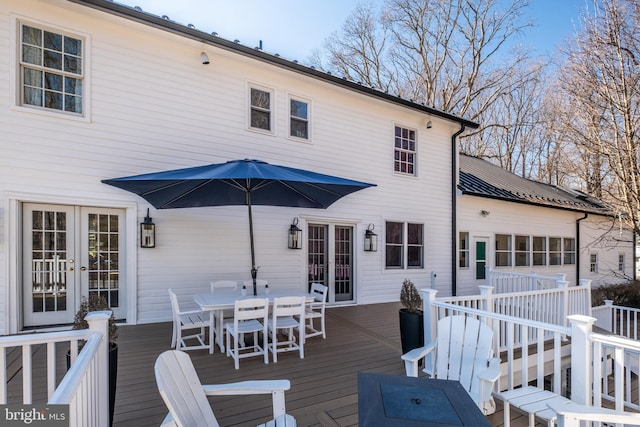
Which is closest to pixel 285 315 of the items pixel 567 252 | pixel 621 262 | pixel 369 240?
pixel 369 240

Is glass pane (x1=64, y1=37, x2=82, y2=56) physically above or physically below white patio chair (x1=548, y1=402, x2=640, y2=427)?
above

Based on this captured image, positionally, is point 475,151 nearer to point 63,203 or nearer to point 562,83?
point 562,83

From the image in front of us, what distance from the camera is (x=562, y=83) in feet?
23.9

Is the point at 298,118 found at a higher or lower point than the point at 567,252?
higher

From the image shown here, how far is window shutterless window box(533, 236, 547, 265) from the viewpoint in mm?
11828

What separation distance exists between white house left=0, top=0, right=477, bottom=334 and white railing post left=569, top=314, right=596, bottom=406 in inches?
201

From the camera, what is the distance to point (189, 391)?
2123 millimetres

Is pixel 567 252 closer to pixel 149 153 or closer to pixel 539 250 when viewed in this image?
pixel 539 250

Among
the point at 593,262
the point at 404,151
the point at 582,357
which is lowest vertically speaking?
the point at 593,262

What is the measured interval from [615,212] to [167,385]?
353 inches

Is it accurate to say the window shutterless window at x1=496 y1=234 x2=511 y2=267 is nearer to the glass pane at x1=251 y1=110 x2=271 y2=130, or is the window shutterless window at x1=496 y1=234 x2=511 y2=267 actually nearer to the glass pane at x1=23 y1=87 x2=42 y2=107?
the glass pane at x1=251 y1=110 x2=271 y2=130

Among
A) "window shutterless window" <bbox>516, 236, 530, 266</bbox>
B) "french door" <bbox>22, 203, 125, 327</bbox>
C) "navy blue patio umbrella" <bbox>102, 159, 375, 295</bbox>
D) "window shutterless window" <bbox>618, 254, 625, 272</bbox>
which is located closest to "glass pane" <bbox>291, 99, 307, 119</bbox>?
"navy blue patio umbrella" <bbox>102, 159, 375, 295</bbox>

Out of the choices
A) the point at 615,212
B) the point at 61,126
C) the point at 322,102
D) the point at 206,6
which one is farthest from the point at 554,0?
the point at 61,126

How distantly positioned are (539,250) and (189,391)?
42.8ft
